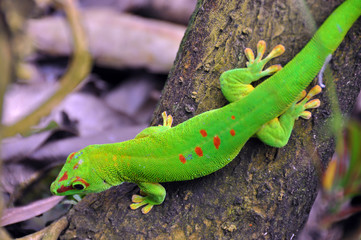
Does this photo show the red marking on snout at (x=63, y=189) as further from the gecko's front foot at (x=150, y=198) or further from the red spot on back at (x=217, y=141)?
the red spot on back at (x=217, y=141)

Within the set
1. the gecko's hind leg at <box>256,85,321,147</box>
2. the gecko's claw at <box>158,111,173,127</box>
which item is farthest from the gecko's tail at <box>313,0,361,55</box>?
the gecko's claw at <box>158,111,173,127</box>

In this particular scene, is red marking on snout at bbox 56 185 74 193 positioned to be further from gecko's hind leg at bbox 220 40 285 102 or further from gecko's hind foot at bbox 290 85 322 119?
gecko's hind foot at bbox 290 85 322 119

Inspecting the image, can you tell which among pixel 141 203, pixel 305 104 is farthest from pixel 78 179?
pixel 305 104

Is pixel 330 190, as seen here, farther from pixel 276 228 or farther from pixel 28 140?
pixel 28 140

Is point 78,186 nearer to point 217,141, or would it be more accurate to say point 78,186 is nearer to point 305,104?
point 217,141

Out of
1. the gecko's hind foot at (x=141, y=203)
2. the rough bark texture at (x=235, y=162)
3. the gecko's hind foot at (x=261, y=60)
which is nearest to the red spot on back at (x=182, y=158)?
the rough bark texture at (x=235, y=162)

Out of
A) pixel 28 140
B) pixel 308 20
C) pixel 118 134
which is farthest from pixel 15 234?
pixel 308 20
